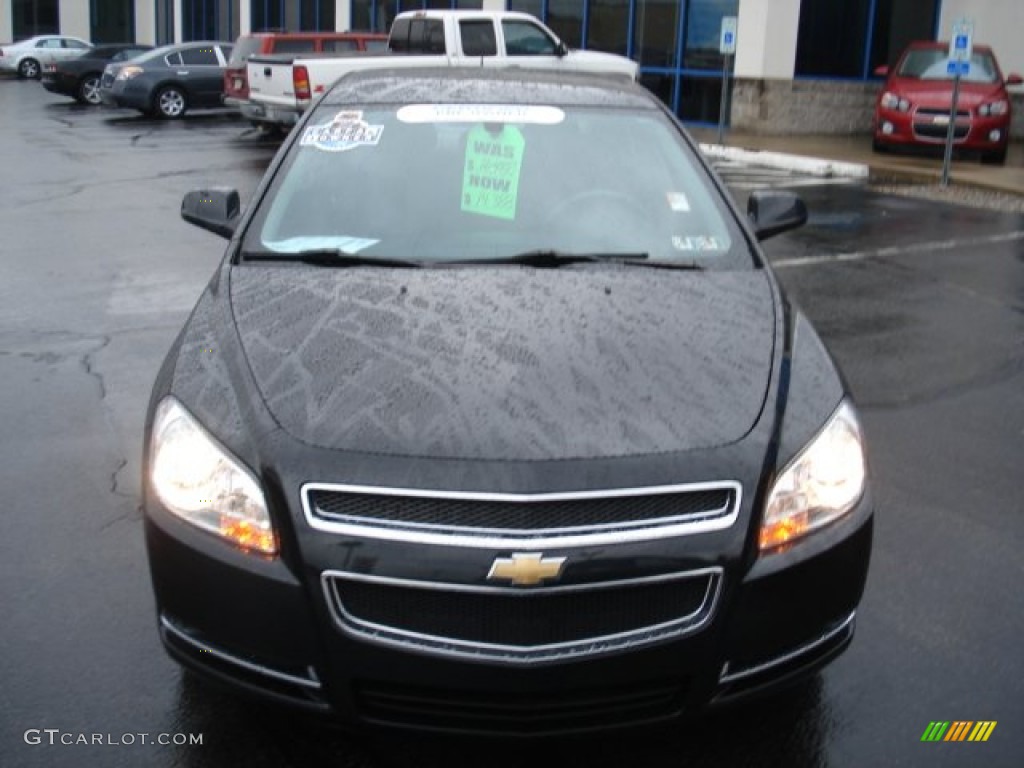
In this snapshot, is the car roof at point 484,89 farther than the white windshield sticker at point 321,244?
Yes

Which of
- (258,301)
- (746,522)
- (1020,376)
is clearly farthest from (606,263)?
(1020,376)

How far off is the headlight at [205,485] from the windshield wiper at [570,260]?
46.4 inches

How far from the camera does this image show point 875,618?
12.8ft

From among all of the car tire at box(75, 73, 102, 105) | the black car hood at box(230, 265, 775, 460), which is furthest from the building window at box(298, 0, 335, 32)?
the black car hood at box(230, 265, 775, 460)

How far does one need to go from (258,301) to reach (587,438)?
1.24 metres

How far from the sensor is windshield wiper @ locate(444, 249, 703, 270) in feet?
12.7

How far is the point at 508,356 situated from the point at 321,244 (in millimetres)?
1083

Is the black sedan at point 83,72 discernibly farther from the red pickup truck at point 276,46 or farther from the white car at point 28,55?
the white car at point 28,55

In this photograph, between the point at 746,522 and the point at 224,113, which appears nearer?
the point at 746,522

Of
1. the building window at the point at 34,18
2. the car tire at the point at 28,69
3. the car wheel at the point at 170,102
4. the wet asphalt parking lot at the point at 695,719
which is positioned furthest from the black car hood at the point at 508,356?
the building window at the point at 34,18

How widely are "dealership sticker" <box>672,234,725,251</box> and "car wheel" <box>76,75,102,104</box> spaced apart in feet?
95.1

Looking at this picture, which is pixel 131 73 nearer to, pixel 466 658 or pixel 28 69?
pixel 28 69

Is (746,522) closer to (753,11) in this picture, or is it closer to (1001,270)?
(1001,270)

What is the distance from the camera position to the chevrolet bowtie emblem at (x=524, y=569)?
261 cm
